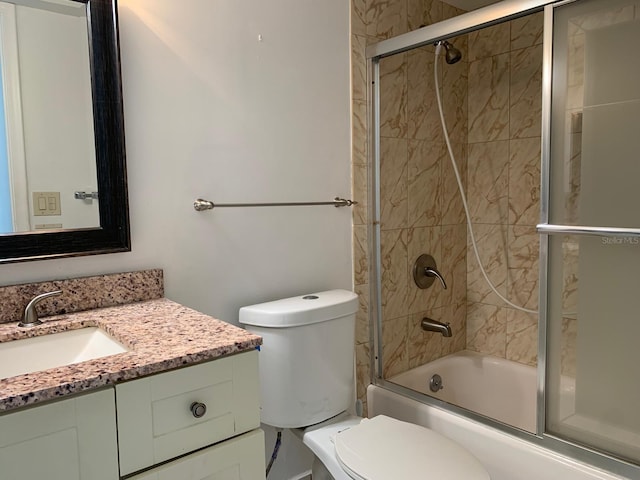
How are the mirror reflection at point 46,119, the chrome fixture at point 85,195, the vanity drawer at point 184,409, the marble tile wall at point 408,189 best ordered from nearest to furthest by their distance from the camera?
the vanity drawer at point 184,409 → the mirror reflection at point 46,119 → the chrome fixture at point 85,195 → the marble tile wall at point 408,189

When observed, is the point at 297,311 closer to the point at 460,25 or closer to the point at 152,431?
the point at 152,431

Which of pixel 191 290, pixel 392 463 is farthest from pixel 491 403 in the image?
pixel 191 290

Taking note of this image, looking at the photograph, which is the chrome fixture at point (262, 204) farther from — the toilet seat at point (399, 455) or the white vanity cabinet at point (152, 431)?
the toilet seat at point (399, 455)

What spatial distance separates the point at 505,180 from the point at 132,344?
198 cm

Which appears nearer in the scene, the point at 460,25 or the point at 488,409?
the point at 460,25

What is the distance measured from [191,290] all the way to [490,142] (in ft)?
5.53

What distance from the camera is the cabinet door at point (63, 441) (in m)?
0.89

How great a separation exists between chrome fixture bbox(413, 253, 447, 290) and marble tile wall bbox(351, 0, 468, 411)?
3cm

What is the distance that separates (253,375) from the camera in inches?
46.8

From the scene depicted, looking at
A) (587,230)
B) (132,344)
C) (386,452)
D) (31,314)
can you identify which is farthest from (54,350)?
(587,230)

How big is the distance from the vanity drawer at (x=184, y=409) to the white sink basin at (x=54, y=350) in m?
0.18

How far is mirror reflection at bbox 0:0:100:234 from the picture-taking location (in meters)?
1.32

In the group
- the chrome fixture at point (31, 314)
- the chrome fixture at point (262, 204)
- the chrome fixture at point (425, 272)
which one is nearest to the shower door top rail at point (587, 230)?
the chrome fixture at point (262, 204)

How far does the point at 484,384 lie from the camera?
2518 mm
